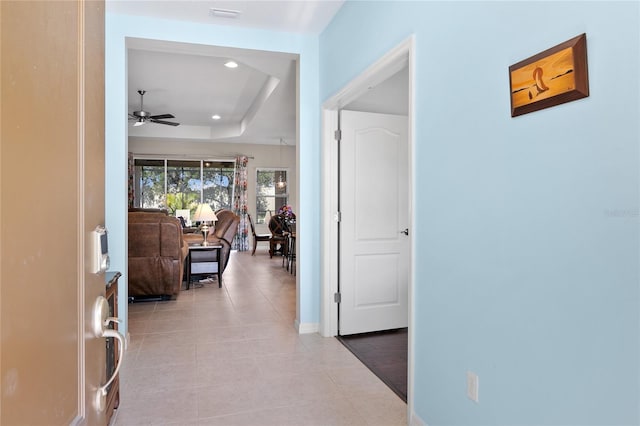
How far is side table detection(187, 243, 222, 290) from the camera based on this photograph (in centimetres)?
580

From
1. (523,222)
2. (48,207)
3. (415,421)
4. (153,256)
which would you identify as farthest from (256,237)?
(48,207)

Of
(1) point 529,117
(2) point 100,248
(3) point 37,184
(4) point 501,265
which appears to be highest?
(1) point 529,117

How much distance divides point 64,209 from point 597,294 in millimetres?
1358

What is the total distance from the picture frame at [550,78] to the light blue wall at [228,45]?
7.96ft

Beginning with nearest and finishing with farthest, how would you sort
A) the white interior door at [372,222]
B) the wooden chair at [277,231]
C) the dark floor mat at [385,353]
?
the dark floor mat at [385,353] → the white interior door at [372,222] → the wooden chair at [277,231]

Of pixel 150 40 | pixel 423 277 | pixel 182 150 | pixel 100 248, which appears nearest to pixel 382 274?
pixel 423 277

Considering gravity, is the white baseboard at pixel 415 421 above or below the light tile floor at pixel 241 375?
above

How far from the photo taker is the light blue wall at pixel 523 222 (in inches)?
44.8

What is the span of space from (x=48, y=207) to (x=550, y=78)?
1436 mm

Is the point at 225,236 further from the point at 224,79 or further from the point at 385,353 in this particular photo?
the point at 385,353

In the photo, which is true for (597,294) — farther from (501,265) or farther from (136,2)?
(136,2)

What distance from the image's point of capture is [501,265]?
1564 mm

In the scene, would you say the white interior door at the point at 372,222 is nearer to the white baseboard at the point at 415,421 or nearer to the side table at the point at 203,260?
the white baseboard at the point at 415,421

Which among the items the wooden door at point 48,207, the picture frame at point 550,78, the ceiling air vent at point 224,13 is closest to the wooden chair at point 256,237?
the ceiling air vent at point 224,13
